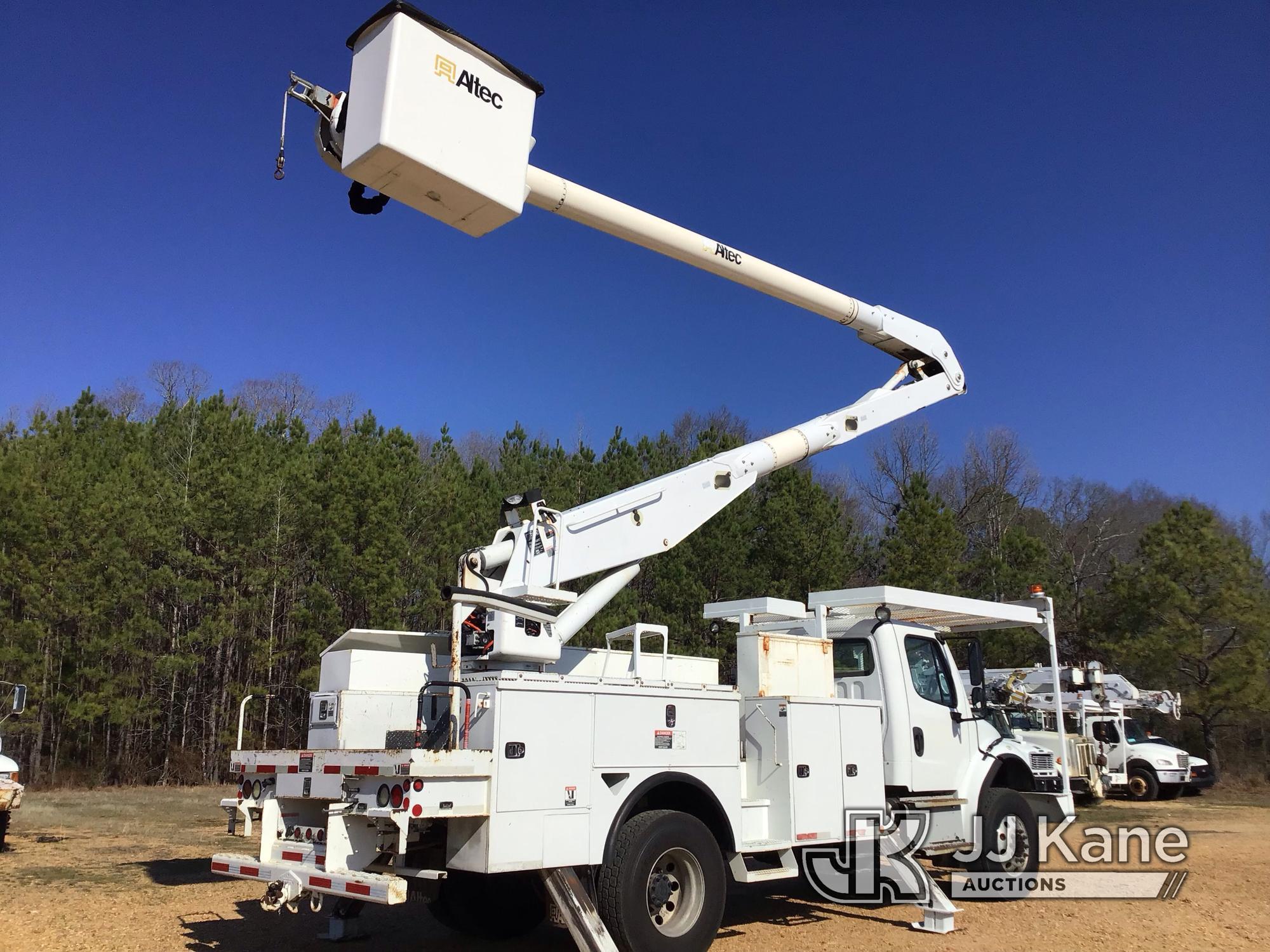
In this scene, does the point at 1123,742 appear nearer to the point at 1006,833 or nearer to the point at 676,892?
the point at 1006,833

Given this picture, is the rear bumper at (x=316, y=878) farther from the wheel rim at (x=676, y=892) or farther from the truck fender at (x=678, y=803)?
the wheel rim at (x=676, y=892)

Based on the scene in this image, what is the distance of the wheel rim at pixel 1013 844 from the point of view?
1002 centimetres

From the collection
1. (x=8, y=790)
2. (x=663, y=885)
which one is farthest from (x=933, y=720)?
(x=8, y=790)

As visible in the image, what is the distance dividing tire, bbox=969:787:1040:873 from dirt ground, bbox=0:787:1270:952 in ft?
1.29

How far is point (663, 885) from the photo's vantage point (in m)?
6.87

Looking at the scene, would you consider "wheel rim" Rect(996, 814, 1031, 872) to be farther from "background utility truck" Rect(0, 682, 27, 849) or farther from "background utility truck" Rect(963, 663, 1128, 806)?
"background utility truck" Rect(0, 682, 27, 849)

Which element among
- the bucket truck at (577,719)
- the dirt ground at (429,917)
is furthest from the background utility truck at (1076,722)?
the bucket truck at (577,719)

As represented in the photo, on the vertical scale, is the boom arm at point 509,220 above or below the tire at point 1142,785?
above

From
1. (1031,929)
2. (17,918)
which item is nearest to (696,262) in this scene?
(1031,929)

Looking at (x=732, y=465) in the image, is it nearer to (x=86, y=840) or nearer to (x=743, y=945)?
(x=743, y=945)

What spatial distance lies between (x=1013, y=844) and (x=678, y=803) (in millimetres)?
4697

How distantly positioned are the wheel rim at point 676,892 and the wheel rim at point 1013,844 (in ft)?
14.4

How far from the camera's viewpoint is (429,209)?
234 inches

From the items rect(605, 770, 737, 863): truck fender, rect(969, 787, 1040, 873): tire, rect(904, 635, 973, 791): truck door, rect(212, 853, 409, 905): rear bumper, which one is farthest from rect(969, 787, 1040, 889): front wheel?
rect(212, 853, 409, 905): rear bumper
